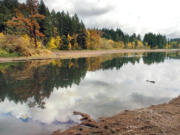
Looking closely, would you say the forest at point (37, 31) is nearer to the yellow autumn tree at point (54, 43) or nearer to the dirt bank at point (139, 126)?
the yellow autumn tree at point (54, 43)

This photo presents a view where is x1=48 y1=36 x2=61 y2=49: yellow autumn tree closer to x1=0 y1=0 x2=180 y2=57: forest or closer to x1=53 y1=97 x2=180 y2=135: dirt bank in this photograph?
x1=0 y1=0 x2=180 y2=57: forest

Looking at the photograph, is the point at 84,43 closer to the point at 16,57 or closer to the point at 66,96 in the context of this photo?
the point at 16,57

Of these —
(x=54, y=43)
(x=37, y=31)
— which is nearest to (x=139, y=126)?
(x=37, y=31)

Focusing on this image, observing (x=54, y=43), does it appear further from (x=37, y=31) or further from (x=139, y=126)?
(x=139, y=126)

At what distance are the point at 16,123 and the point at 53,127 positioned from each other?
1.68 m

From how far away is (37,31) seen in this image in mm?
32219

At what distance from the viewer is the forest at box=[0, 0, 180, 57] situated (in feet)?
92.8

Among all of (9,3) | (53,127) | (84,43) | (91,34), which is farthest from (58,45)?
(53,127)

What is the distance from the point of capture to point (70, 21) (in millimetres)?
59844

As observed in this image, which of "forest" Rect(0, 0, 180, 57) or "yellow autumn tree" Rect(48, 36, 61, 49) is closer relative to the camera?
"forest" Rect(0, 0, 180, 57)

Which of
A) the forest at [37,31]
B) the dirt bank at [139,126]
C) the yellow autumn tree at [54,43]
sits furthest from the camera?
the yellow autumn tree at [54,43]

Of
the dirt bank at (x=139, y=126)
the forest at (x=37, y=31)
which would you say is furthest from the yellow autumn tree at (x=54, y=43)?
the dirt bank at (x=139, y=126)

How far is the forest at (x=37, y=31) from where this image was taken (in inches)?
1113

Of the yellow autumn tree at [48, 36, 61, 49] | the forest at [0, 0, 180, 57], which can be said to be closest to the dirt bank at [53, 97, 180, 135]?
the forest at [0, 0, 180, 57]
